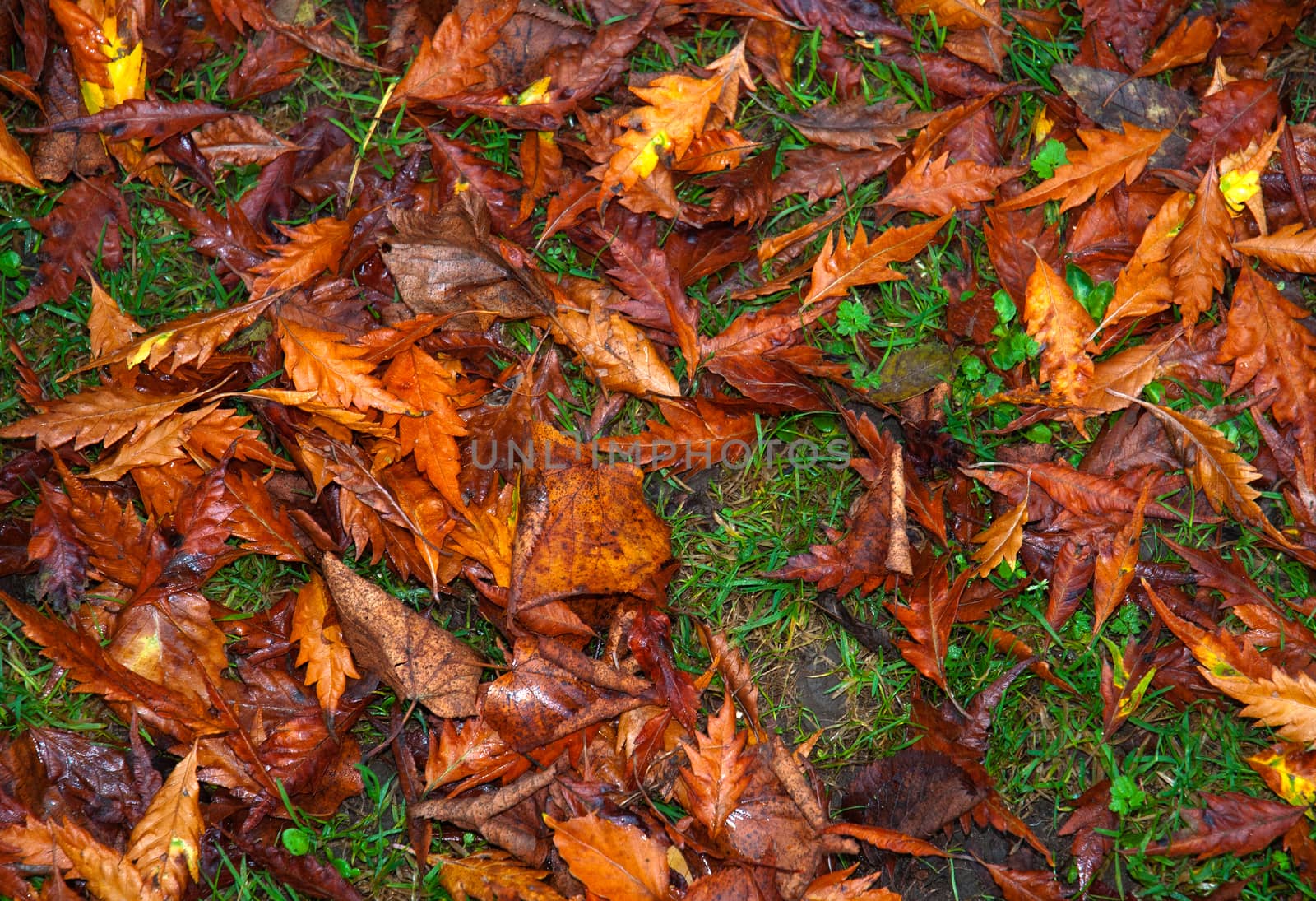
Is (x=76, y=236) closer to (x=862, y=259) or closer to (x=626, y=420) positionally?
(x=626, y=420)

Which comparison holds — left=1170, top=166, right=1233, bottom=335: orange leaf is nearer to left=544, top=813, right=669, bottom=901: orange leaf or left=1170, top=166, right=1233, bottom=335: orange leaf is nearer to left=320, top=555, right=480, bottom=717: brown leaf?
left=544, top=813, right=669, bottom=901: orange leaf

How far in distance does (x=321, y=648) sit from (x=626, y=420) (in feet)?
3.38

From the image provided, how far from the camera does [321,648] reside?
→ 240 cm

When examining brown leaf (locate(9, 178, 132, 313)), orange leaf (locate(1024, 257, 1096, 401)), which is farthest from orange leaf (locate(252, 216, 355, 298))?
orange leaf (locate(1024, 257, 1096, 401))

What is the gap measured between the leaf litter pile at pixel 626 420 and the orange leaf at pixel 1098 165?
1 cm

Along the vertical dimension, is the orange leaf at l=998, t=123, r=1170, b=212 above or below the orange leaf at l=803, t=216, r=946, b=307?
above

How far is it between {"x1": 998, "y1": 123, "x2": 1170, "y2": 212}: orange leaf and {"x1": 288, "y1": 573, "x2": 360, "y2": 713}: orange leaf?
7.33 feet

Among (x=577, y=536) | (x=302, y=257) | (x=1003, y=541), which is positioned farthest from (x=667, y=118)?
(x=1003, y=541)

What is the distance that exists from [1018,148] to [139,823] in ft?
9.90

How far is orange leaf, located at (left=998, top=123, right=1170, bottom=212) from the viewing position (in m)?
2.55

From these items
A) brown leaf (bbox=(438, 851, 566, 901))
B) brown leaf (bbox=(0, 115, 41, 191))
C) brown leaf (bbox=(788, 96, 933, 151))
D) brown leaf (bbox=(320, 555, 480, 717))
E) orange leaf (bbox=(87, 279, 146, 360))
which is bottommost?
brown leaf (bbox=(438, 851, 566, 901))

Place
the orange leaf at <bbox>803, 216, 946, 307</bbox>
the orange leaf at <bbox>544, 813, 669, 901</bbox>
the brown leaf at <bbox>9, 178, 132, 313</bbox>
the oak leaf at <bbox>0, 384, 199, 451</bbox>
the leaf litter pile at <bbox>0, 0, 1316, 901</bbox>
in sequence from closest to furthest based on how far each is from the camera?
the orange leaf at <bbox>544, 813, 669, 901</bbox> → the leaf litter pile at <bbox>0, 0, 1316, 901</bbox> → the oak leaf at <bbox>0, 384, 199, 451</bbox> → the orange leaf at <bbox>803, 216, 946, 307</bbox> → the brown leaf at <bbox>9, 178, 132, 313</bbox>

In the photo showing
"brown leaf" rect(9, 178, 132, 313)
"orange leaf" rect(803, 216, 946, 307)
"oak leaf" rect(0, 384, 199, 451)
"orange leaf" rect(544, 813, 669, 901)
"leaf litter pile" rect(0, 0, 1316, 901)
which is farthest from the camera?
"brown leaf" rect(9, 178, 132, 313)

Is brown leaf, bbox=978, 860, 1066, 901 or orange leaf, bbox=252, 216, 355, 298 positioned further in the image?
orange leaf, bbox=252, 216, 355, 298
